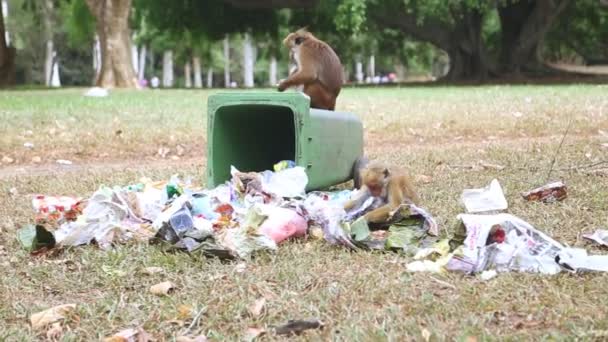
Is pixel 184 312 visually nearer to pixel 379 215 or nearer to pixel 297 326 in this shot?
pixel 297 326

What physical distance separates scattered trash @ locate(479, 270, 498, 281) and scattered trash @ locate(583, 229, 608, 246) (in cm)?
71

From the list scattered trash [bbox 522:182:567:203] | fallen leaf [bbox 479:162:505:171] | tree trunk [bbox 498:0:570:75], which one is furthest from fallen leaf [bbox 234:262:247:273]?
tree trunk [bbox 498:0:570:75]

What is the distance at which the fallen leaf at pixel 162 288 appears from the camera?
9.36 ft

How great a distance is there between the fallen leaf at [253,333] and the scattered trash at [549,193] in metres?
2.40

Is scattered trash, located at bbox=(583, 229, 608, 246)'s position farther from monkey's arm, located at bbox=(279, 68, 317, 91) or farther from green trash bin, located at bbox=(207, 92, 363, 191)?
monkey's arm, located at bbox=(279, 68, 317, 91)

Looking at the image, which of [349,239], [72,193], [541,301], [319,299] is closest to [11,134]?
[72,193]

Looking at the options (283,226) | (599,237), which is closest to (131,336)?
(283,226)

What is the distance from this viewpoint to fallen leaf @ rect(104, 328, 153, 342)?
2418 mm

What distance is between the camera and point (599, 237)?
11.0ft

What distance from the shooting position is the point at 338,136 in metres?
4.87

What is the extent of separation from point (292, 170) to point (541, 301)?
196cm

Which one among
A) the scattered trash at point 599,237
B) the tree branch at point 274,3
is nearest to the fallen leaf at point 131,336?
the scattered trash at point 599,237

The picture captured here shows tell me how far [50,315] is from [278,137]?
3.29m

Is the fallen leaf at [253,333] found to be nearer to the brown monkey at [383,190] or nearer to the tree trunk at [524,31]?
the brown monkey at [383,190]
